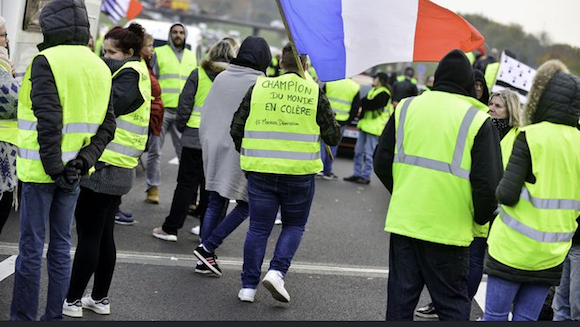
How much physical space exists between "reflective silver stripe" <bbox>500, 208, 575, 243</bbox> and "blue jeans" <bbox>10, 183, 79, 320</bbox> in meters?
2.31

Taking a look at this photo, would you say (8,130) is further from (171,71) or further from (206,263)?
(171,71)

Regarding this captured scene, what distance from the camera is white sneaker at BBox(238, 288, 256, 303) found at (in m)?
6.51

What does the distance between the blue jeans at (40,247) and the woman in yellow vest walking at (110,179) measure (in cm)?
46

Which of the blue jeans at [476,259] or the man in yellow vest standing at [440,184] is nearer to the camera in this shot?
the man in yellow vest standing at [440,184]

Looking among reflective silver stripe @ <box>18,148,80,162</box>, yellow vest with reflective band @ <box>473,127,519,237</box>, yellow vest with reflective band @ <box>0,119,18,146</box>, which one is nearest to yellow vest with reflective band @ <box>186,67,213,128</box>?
yellow vest with reflective band @ <box>0,119,18,146</box>

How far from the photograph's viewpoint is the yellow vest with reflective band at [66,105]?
4.81 m

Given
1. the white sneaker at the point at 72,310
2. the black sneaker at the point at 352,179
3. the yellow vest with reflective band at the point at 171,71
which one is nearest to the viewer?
the white sneaker at the point at 72,310

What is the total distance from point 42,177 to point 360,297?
9.62ft

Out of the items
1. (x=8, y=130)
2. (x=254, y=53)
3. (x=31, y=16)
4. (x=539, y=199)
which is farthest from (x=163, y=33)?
(x=539, y=199)

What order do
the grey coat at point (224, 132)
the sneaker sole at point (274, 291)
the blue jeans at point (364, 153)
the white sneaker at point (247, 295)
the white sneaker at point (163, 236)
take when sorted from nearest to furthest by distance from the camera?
1. the sneaker sole at point (274, 291)
2. the white sneaker at point (247, 295)
3. the grey coat at point (224, 132)
4. the white sneaker at point (163, 236)
5. the blue jeans at point (364, 153)

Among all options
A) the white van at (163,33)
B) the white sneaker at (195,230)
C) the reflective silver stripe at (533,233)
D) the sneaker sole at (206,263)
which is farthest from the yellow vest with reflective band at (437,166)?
the white van at (163,33)

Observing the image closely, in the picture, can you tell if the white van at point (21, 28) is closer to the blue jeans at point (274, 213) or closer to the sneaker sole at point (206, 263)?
the sneaker sole at point (206, 263)

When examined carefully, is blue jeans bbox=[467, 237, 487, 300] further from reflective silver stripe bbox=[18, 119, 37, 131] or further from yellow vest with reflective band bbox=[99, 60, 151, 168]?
reflective silver stripe bbox=[18, 119, 37, 131]

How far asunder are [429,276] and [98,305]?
2.31m
